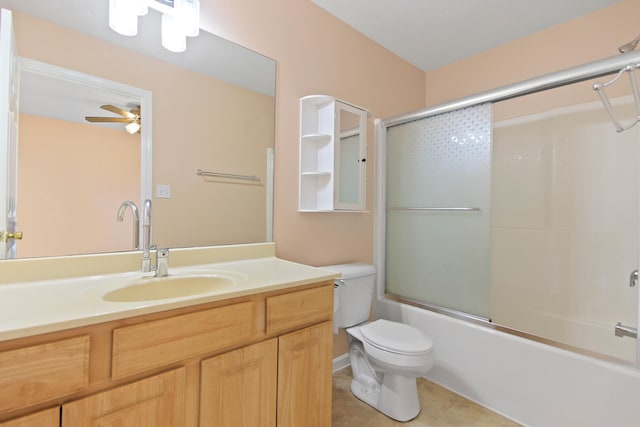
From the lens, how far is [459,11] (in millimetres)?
1938

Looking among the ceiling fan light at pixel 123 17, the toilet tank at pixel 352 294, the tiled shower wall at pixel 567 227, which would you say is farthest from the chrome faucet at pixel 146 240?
the tiled shower wall at pixel 567 227

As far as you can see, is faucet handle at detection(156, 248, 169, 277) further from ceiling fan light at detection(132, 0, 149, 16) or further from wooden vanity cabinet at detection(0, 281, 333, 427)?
ceiling fan light at detection(132, 0, 149, 16)

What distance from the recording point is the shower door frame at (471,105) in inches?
52.7

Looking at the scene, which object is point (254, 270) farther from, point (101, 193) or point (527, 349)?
point (527, 349)

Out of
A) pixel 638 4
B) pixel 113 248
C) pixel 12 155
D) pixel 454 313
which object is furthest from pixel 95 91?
pixel 638 4

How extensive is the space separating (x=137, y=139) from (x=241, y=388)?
3.58 ft

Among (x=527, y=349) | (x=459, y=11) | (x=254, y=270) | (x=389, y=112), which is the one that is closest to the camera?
(x=254, y=270)

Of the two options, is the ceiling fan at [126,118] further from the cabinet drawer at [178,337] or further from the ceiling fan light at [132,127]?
the cabinet drawer at [178,337]

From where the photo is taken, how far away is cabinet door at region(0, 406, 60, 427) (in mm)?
647

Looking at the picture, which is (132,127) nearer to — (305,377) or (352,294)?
(305,377)

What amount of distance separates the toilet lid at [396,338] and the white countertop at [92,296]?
582 mm

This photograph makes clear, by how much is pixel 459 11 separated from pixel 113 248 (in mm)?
2419

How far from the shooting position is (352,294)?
6.18 feet

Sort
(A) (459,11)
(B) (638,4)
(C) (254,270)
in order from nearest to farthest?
1. (C) (254,270)
2. (B) (638,4)
3. (A) (459,11)
